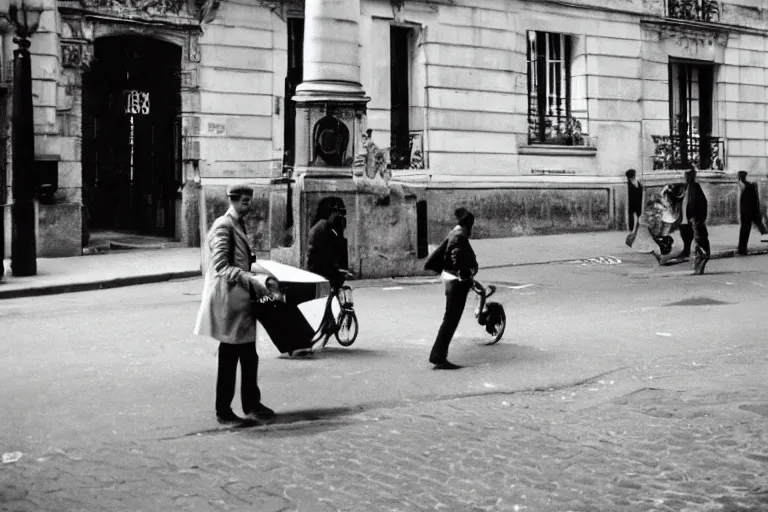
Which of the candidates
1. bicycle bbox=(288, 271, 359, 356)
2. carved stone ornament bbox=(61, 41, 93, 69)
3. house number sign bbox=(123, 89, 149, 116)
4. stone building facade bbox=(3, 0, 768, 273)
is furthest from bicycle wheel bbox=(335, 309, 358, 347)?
house number sign bbox=(123, 89, 149, 116)

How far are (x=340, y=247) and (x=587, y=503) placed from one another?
18.0ft

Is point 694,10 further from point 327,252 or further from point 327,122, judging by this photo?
point 327,252

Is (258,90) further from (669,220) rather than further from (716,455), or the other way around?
(716,455)

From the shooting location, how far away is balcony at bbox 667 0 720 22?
87.8 ft

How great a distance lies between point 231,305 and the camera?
7.03 metres

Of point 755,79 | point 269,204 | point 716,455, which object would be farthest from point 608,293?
point 755,79

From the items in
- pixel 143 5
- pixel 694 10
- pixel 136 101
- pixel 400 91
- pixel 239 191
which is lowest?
pixel 239 191

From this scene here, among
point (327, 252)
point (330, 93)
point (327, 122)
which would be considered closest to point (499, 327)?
point (327, 252)

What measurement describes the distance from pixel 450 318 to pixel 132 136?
14783 mm

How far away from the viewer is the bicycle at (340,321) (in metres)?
9.96

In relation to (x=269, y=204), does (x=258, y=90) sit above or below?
above

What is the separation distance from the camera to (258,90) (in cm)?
2091

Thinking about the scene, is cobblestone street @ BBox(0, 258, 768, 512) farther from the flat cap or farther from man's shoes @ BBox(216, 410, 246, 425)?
the flat cap

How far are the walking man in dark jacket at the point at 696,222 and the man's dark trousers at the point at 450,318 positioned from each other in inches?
338
